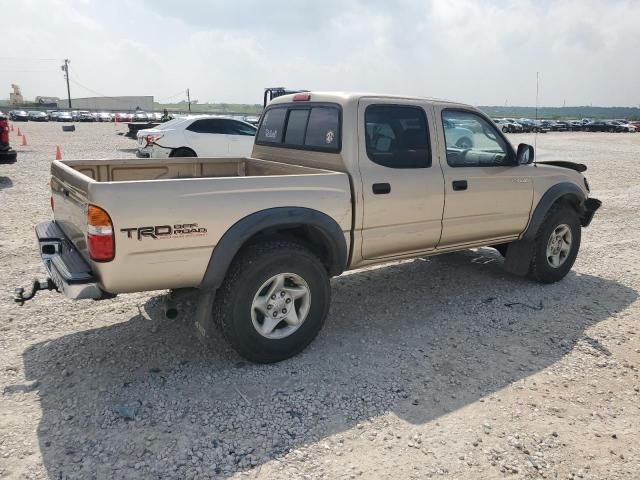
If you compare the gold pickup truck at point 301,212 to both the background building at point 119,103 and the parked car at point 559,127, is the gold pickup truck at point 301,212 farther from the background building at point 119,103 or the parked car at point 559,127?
the background building at point 119,103

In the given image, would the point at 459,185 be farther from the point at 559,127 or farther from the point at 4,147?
the point at 559,127

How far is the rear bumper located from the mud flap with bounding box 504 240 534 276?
13.8ft

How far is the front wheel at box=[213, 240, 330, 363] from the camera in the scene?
140 inches

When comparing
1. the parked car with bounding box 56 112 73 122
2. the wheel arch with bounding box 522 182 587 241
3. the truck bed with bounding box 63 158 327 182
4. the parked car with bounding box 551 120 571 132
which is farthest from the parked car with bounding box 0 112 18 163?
the parked car with bounding box 551 120 571 132

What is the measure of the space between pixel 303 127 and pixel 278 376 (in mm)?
2229

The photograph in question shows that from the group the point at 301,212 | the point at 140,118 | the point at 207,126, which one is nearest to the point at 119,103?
the point at 140,118

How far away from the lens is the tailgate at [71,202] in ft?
10.8

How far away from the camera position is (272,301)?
378cm

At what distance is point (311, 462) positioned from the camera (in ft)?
9.29

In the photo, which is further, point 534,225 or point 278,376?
point 534,225

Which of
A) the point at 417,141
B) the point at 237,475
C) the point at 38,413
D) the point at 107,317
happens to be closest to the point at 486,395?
the point at 237,475

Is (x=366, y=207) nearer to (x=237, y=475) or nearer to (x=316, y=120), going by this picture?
(x=316, y=120)

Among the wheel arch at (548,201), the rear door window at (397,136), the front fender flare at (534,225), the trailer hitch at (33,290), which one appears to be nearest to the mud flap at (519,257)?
the front fender flare at (534,225)

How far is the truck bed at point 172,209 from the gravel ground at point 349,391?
810 millimetres
